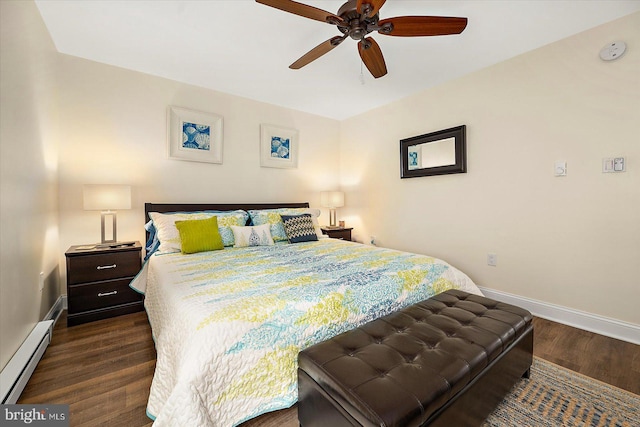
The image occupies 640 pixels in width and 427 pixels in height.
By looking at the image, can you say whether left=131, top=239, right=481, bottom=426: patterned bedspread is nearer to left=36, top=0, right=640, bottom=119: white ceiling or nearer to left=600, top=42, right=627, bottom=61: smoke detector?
left=36, top=0, right=640, bottom=119: white ceiling

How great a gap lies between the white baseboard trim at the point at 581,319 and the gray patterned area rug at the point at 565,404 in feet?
2.83

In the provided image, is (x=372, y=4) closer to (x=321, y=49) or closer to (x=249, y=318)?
(x=321, y=49)

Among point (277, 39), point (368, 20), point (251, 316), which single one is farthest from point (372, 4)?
point (251, 316)

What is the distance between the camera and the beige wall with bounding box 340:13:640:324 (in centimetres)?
214

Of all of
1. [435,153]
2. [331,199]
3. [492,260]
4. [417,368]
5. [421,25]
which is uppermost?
[421,25]

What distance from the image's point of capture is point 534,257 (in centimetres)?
262

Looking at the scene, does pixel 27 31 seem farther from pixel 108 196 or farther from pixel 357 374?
pixel 357 374

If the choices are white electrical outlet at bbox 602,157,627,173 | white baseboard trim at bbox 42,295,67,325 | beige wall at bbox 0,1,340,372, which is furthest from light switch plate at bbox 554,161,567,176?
white baseboard trim at bbox 42,295,67,325

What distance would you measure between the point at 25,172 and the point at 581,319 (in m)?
4.39

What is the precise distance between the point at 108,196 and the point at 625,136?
4.30m

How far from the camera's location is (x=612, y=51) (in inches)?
84.5

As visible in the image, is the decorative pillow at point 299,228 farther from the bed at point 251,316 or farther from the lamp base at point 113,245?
the lamp base at point 113,245

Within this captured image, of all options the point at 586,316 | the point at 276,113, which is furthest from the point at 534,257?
the point at 276,113

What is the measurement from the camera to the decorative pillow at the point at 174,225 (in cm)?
257
